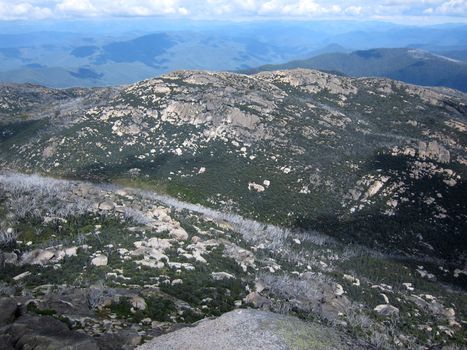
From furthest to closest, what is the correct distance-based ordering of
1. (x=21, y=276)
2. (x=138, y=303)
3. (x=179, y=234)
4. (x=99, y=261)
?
(x=179, y=234)
(x=99, y=261)
(x=21, y=276)
(x=138, y=303)

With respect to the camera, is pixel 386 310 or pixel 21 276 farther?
pixel 386 310

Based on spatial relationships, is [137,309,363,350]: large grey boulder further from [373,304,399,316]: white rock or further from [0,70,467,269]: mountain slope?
[0,70,467,269]: mountain slope

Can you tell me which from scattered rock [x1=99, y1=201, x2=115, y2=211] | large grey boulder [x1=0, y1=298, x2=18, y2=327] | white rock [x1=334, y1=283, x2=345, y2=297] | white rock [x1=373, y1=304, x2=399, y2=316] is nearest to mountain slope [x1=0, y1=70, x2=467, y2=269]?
scattered rock [x1=99, y1=201, x2=115, y2=211]

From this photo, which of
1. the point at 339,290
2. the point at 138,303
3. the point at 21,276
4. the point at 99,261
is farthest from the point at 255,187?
the point at 138,303

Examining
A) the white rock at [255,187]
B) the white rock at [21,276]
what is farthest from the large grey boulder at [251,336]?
the white rock at [255,187]

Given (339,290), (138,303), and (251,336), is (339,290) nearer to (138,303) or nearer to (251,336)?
(138,303)
